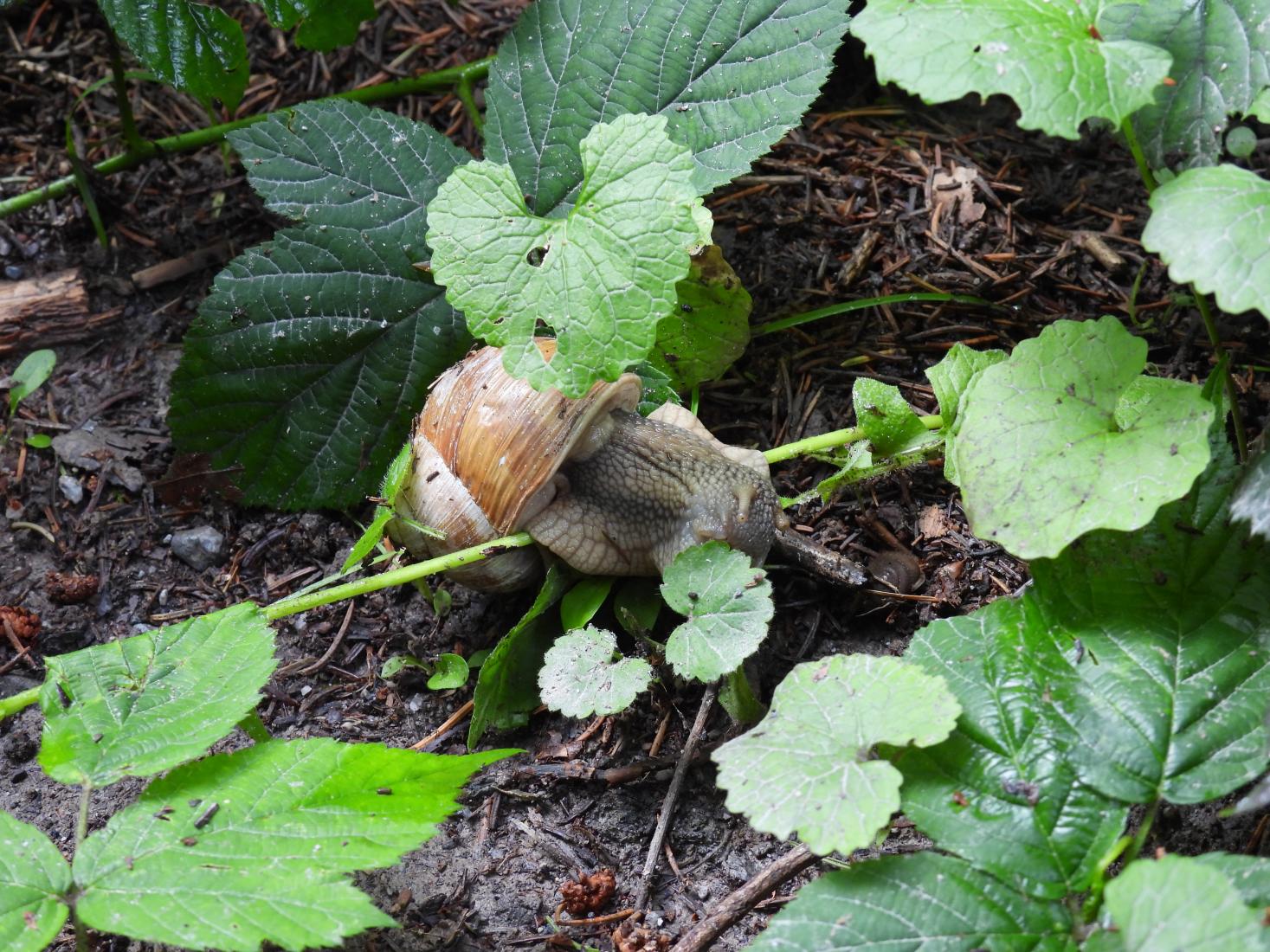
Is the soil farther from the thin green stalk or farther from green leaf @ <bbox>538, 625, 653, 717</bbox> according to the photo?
green leaf @ <bbox>538, 625, 653, 717</bbox>

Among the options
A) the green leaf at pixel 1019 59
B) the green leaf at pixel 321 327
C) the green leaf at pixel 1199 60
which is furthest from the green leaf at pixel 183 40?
the green leaf at pixel 1199 60

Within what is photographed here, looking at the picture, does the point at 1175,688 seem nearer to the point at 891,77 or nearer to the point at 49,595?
the point at 891,77

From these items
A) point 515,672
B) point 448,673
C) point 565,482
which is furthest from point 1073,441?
point 448,673

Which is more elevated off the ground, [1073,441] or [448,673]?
[1073,441]

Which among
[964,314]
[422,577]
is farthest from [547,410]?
[964,314]

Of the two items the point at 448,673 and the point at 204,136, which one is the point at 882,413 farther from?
the point at 204,136

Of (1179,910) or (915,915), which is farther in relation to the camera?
(915,915)

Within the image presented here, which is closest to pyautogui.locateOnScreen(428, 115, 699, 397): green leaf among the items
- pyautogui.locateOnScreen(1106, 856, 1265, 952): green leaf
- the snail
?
the snail
